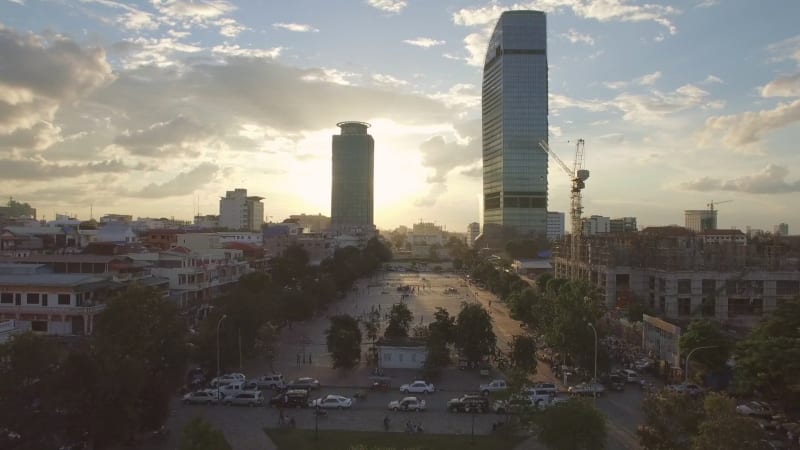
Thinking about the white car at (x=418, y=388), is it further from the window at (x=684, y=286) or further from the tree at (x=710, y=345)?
the window at (x=684, y=286)

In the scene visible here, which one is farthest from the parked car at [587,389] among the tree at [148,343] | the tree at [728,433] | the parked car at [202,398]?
the tree at [148,343]

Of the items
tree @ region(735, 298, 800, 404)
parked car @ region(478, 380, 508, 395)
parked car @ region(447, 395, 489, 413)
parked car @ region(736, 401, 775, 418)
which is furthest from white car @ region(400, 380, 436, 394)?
tree @ region(735, 298, 800, 404)

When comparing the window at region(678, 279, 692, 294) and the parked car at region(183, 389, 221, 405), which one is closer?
the parked car at region(183, 389, 221, 405)

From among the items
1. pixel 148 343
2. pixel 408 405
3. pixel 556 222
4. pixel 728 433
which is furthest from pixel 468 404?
pixel 556 222

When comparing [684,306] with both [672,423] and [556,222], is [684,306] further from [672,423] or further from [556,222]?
[556,222]

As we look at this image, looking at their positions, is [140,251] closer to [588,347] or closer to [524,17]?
[588,347]

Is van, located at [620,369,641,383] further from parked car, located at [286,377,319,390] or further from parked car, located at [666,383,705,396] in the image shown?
parked car, located at [286,377,319,390]
